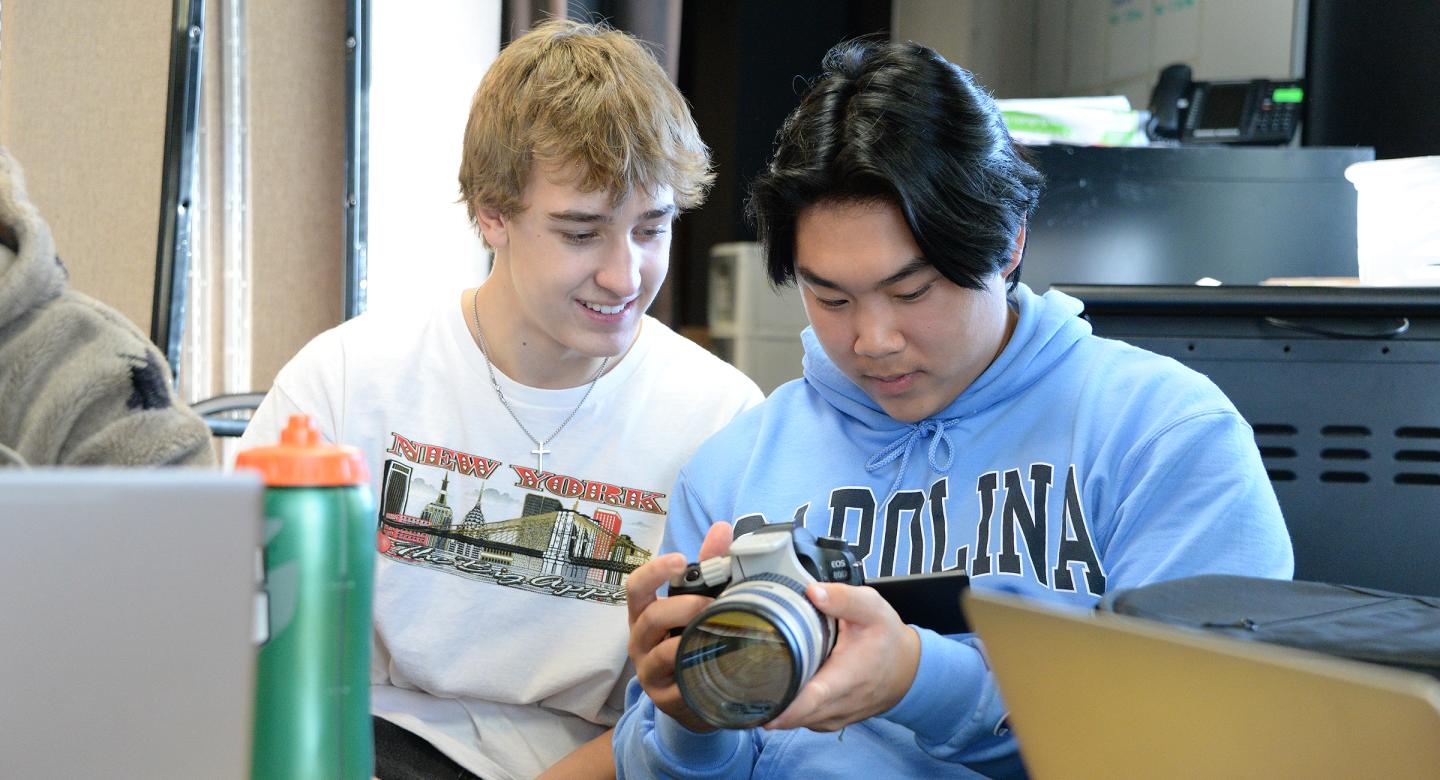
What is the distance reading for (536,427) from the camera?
4.87ft

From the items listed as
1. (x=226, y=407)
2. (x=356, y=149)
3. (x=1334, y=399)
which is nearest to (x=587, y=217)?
(x=226, y=407)

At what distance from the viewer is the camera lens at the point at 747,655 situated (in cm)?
81

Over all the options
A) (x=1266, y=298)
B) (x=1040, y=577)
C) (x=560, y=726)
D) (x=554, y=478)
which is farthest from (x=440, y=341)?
(x=1266, y=298)

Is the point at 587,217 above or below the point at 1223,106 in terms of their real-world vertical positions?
below

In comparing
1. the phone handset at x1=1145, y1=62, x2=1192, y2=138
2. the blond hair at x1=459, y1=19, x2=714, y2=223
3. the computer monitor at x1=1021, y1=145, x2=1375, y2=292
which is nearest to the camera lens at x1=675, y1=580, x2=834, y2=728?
the blond hair at x1=459, y1=19, x2=714, y2=223

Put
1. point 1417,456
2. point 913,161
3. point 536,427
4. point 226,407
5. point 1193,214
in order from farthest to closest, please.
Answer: point 1193,214 → point 226,407 → point 536,427 → point 1417,456 → point 913,161

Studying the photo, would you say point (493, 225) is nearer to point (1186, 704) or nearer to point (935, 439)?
point (935, 439)

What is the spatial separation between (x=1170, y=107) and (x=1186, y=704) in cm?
232

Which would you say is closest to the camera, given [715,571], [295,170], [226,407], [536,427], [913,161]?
[715,571]

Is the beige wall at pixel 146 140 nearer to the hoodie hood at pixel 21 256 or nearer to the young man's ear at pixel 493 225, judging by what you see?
the young man's ear at pixel 493 225

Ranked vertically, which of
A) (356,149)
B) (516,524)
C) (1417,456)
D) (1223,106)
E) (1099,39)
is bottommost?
(516,524)

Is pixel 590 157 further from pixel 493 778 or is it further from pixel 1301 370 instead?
pixel 1301 370

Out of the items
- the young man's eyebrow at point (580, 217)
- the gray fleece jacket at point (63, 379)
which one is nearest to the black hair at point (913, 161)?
the young man's eyebrow at point (580, 217)

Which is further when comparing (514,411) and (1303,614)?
(514,411)
